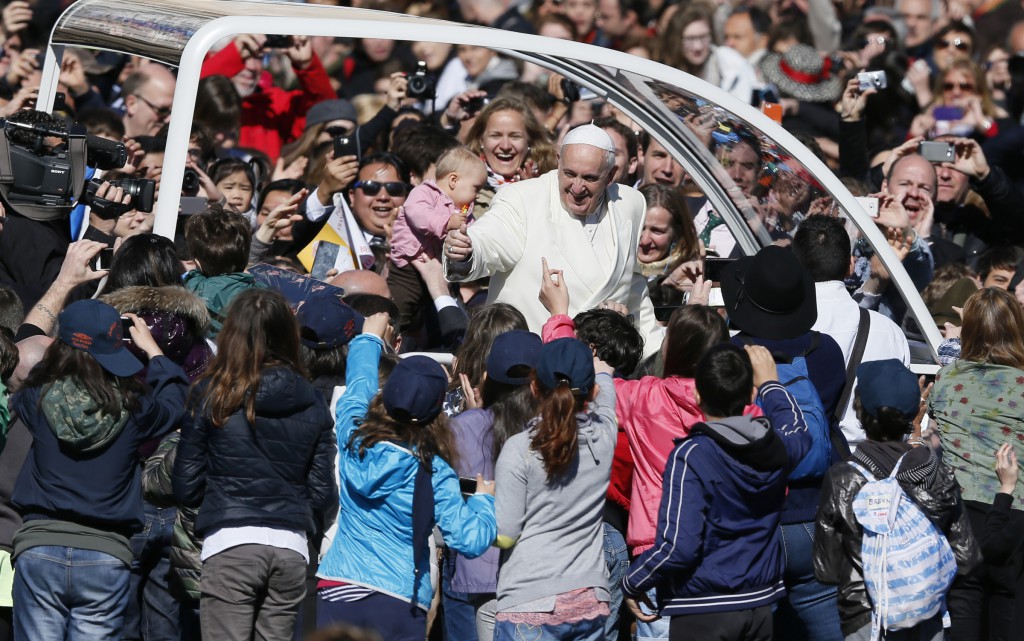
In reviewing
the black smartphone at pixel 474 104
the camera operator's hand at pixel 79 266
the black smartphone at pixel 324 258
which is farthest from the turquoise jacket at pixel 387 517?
the black smartphone at pixel 474 104

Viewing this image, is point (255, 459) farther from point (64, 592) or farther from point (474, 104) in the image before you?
point (474, 104)

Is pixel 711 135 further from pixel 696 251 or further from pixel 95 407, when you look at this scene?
pixel 95 407

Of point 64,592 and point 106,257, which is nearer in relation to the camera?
point 64,592

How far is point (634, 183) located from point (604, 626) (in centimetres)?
418

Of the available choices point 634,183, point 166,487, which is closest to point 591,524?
point 166,487

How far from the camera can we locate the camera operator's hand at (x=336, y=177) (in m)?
7.68

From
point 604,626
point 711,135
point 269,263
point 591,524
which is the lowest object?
point 604,626

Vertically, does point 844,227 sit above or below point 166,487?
above

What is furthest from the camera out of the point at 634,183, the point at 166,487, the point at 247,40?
the point at 247,40

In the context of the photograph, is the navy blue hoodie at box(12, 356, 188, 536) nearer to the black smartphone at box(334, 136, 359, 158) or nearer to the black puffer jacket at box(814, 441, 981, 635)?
the black puffer jacket at box(814, 441, 981, 635)

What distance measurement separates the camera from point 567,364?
183 inches

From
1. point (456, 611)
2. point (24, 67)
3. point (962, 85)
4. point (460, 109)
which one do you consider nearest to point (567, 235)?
point (456, 611)

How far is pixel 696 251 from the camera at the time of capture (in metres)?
7.24

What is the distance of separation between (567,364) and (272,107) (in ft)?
19.7
